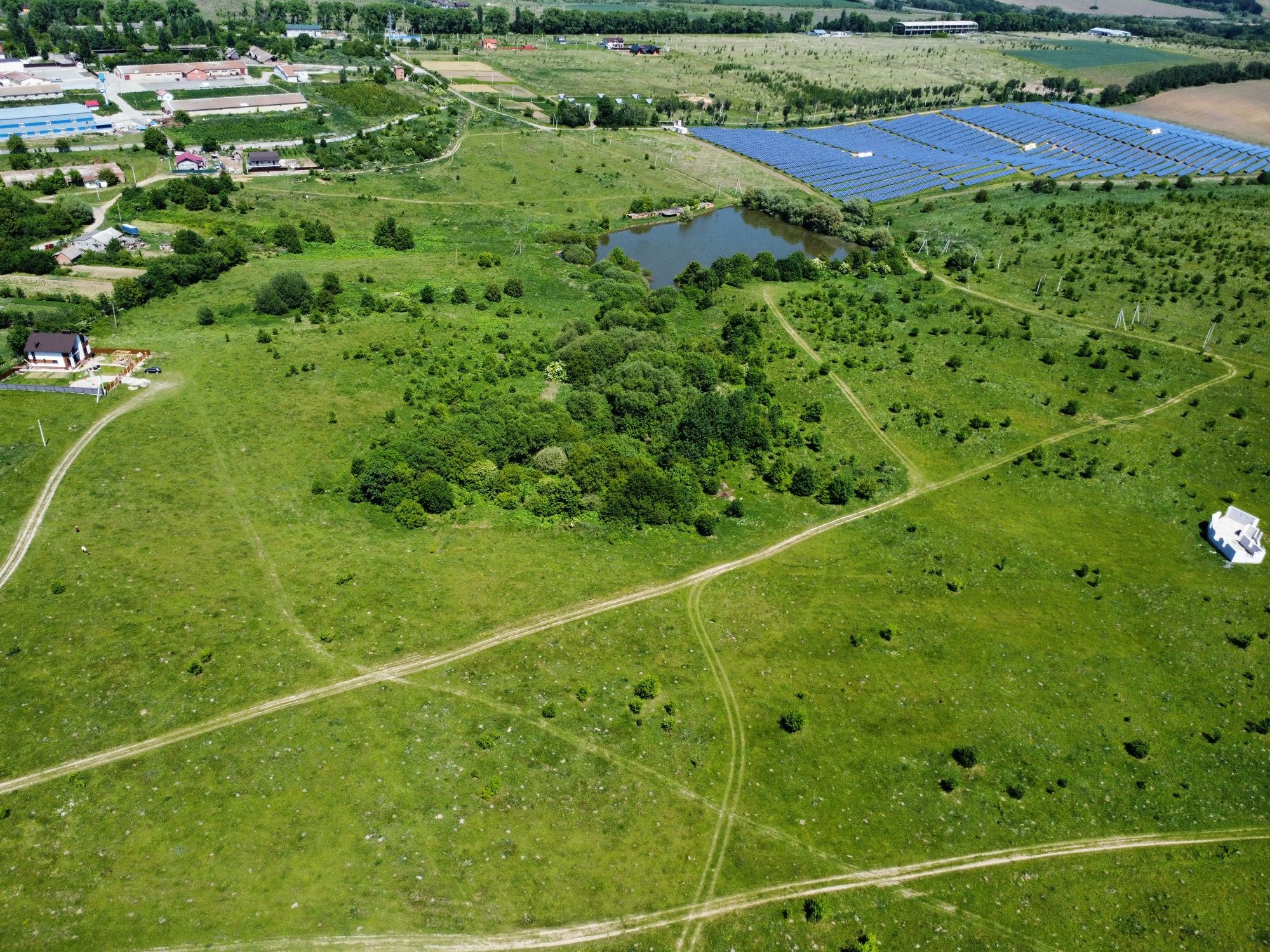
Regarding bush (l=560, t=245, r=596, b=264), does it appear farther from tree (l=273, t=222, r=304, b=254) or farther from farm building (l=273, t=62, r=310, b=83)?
farm building (l=273, t=62, r=310, b=83)

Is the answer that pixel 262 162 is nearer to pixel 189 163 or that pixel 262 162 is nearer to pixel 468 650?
pixel 189 163

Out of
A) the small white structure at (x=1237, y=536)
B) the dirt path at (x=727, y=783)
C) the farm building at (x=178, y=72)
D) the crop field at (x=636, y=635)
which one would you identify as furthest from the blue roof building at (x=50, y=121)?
the small white structure at (x=1237, y=536)

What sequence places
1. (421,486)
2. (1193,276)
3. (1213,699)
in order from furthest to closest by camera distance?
(1193,276) → (421,486) → (1213,699)

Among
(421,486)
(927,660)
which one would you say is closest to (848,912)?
(927,660)

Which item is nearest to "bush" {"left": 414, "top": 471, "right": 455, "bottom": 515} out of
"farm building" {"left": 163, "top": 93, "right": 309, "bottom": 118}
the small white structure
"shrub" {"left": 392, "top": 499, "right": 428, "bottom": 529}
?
"shrub" {"left": 392, "top": 499, "right": 428, "bottom": 529}

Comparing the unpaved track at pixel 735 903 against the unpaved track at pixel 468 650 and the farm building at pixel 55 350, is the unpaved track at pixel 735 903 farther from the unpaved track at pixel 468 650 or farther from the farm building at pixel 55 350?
the farm building at pixel 55 350

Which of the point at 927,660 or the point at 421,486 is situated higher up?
the point at 421,486

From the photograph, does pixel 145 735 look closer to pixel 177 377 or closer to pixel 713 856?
pixel 713 856
